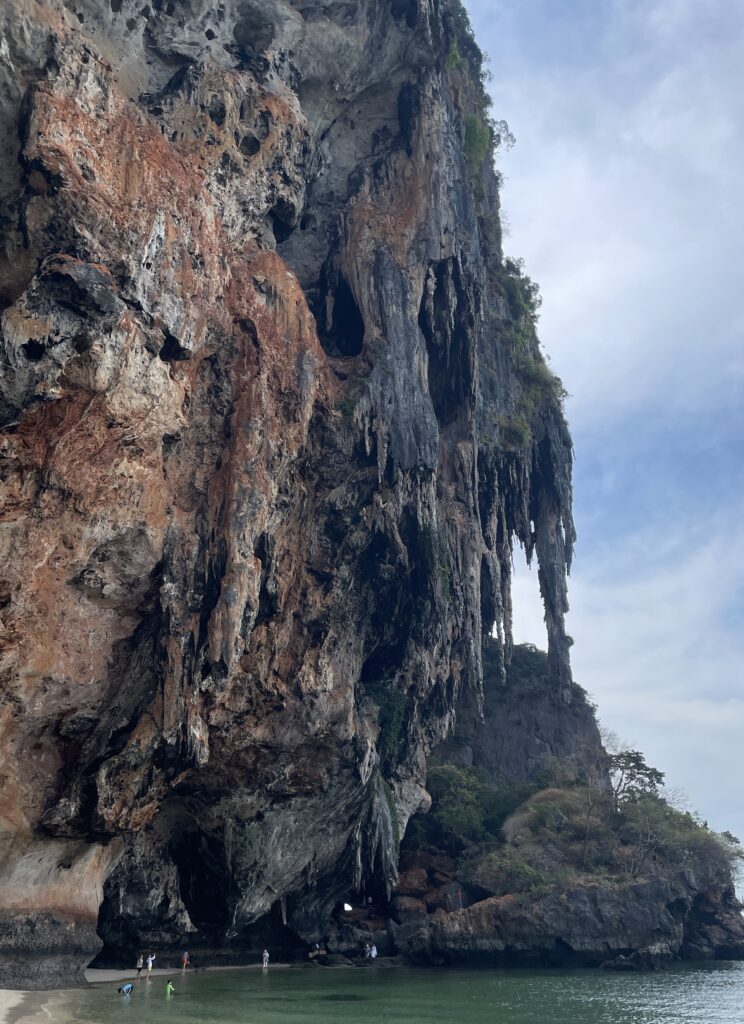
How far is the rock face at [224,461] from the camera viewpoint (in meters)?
18.0

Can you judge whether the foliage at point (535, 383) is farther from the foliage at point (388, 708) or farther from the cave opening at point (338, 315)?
the foliage at point (388, 708)

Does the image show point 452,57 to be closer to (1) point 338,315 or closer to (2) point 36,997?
(1) point 338,315

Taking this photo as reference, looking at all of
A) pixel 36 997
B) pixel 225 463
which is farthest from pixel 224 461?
pixel 36 997

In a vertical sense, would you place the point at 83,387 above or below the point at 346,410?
below

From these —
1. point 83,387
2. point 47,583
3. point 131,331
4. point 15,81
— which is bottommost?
point 47,583

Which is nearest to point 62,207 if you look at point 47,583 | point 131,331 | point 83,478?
point 131,331

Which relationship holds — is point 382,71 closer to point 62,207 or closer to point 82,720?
point 62,207

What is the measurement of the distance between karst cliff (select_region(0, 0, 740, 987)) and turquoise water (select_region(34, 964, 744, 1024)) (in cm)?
239

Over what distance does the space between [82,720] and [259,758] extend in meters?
5.95

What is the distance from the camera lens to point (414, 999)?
20.0 meters

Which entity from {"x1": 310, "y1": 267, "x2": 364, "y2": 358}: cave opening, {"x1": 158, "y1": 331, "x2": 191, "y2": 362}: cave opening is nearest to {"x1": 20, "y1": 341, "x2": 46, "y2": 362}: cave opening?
{"x1": 158, "y1": 331, "x2": 191, "y2": 362}: cave opening

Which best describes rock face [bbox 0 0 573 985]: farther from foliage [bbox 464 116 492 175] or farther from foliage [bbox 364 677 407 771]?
foliage [bbox 464 116 492 175]

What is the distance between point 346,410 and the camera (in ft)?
85.7

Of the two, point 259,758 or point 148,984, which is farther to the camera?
point 259,758
